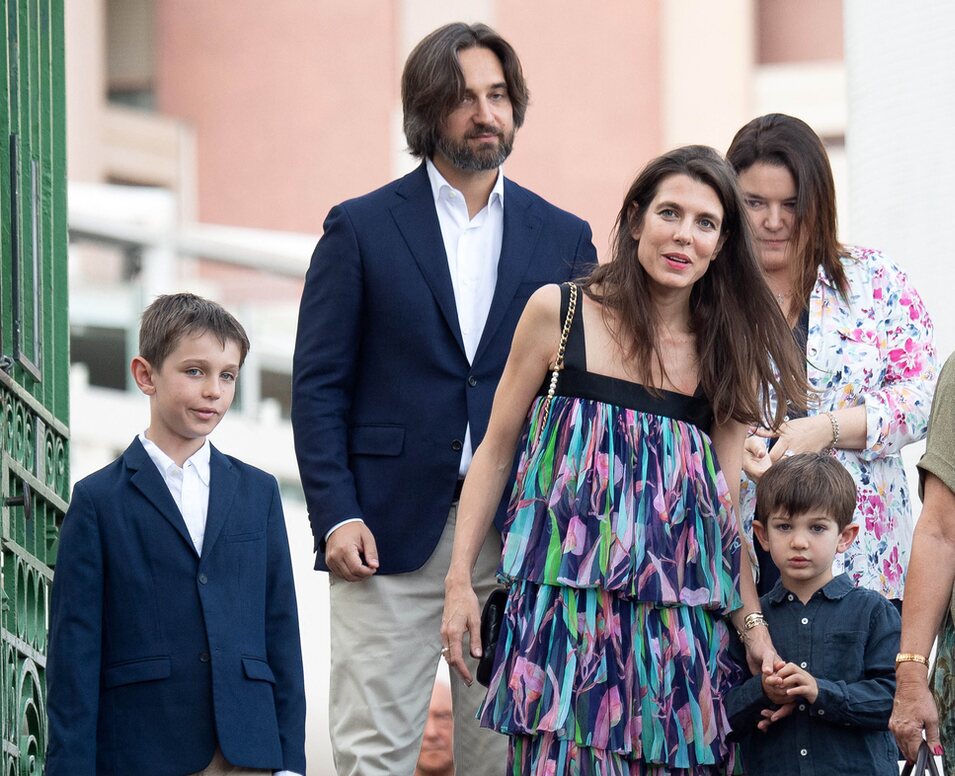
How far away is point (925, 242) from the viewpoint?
5562 millimetres

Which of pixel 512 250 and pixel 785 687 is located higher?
pixel 512 250

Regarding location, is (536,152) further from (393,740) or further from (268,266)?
(393,740)

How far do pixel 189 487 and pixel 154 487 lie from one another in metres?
0.09

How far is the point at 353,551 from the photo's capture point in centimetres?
409

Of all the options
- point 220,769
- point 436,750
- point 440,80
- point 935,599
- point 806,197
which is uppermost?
point 440,80

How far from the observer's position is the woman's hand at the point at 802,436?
4.11 metres

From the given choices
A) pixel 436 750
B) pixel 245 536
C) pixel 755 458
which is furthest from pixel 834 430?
pixel 436 750

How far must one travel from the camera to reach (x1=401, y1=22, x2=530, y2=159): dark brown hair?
4344mm

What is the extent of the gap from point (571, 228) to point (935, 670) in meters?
1.40

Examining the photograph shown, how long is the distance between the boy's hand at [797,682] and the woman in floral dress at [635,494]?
0.11ft

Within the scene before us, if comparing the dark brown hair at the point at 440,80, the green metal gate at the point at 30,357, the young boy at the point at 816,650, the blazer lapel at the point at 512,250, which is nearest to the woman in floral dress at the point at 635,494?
the young boy at the point at 816,650

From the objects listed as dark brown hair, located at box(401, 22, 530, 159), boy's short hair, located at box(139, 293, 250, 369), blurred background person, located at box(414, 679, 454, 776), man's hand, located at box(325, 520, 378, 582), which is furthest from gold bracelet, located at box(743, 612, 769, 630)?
blurred background person, located at box(414, 679, 454, 776)

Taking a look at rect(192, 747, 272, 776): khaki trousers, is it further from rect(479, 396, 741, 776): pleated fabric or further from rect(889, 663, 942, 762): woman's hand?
rect(889, 663, 942, 762): woman's hand

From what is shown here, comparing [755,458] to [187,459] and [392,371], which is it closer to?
[392,371]
